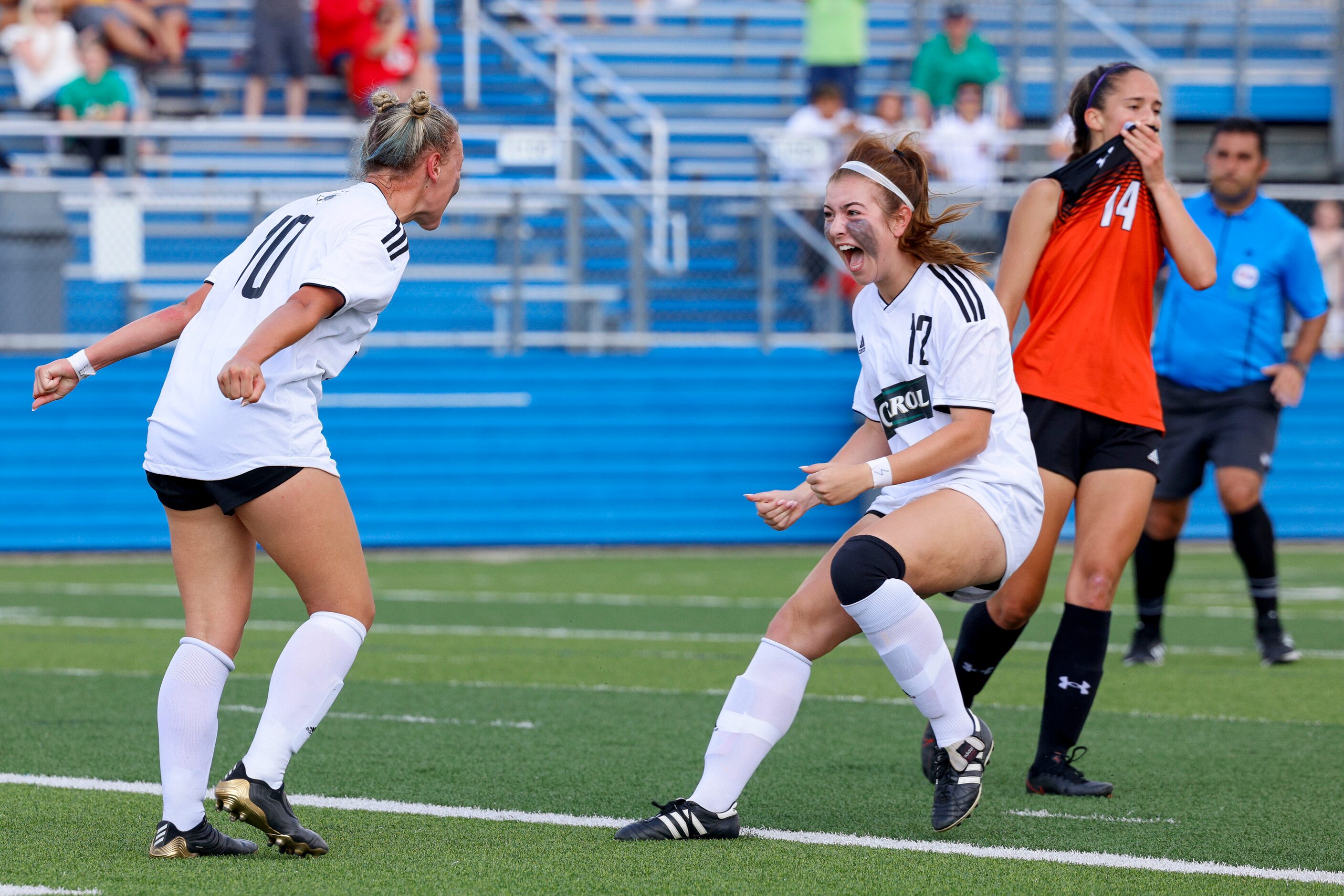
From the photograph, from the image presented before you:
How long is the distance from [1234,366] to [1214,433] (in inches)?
12.2

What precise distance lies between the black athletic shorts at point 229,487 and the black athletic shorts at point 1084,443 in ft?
7.35

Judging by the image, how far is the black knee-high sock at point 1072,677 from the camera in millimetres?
5117

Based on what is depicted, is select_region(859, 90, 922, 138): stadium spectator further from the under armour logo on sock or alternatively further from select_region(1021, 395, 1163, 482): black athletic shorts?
the under armour logo on sock

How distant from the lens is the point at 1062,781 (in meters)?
5.06

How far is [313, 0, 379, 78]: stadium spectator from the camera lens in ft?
57.1

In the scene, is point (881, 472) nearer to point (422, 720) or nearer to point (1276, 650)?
point (422, 720)

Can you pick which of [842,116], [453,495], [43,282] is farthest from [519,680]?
[842,116]

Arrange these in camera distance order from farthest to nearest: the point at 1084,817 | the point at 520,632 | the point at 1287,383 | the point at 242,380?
the point at 520,632 < the point at 1287,383 < the point at 1084,817 < the point at 242,380

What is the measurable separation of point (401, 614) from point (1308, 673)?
4963mm

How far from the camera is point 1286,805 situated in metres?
4.87

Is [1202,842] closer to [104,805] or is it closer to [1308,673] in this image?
[104,805]

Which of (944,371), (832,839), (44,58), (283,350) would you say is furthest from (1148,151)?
(44,58)

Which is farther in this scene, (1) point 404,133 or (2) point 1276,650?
(2) point 1276,650

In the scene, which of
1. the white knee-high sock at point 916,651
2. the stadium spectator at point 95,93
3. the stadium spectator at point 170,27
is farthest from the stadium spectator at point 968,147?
the white knee-high sock at point 916,651
